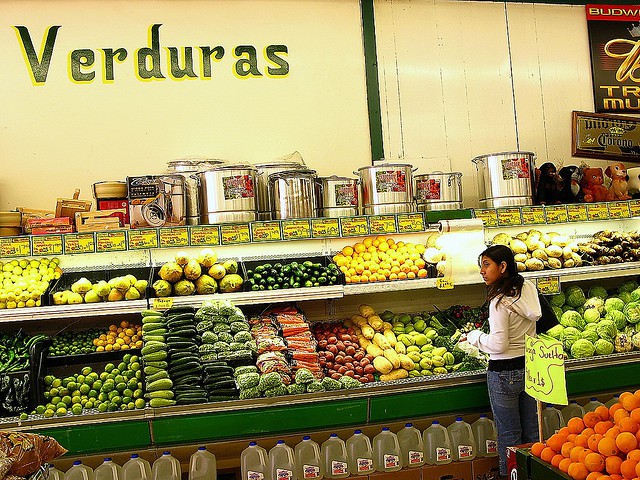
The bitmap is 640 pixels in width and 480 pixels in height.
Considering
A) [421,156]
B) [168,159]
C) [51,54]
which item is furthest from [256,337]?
[51,54]

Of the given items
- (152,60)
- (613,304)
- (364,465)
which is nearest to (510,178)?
(613,304)

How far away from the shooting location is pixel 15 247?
198 inches

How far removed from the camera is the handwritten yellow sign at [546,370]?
3371mm

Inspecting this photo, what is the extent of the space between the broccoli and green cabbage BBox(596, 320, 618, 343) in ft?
7.88

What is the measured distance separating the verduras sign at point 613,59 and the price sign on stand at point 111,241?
5163 millimetres

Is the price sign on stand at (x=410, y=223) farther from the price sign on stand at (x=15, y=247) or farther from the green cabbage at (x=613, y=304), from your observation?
the price sign on stand at (x=15, y=247)

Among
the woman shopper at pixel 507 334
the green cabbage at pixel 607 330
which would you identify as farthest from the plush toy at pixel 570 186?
the woman shopper at pixel 507 334

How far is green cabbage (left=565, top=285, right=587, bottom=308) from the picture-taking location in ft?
20.1

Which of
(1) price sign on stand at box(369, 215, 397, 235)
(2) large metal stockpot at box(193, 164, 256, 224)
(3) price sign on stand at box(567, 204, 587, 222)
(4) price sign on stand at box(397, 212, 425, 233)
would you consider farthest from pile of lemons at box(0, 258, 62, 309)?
(3) price sign on stand at box(567, 204, 587, 222)

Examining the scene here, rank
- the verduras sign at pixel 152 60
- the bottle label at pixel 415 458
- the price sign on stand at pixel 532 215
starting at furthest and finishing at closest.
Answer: the verduras sign at pixel 152 60 → the price sign on stand at pixel 532 215 → the bottle label at pixel 415 458

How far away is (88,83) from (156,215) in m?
1.80

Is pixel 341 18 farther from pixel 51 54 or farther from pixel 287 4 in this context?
pixel 51 54

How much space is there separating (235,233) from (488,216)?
85.1 inches

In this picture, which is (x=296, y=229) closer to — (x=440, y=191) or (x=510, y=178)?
(x=440, y=191)
